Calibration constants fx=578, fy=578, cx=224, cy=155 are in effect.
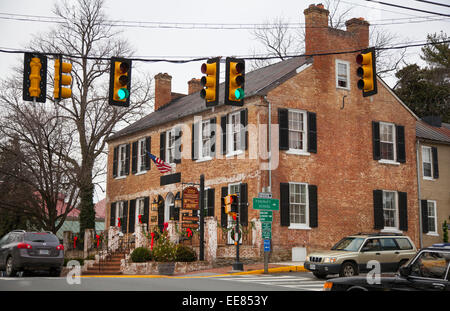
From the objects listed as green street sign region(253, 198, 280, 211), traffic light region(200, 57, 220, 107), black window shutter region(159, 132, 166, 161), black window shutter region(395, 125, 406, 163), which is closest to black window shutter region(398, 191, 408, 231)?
black window shutter region(395, 125, 406, 163)

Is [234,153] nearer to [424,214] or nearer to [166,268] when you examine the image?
[166,268]

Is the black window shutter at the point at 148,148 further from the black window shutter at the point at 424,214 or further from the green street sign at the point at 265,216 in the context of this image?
the black window shutter at the point at 424,214

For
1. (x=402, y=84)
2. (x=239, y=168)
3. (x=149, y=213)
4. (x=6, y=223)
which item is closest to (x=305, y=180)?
(x=239, y=168)

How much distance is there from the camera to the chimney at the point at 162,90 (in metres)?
39.3

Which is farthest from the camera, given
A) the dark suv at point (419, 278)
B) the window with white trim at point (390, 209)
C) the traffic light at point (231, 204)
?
the window with white trim at point (390, 209)

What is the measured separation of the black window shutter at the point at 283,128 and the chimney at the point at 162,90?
15.2m

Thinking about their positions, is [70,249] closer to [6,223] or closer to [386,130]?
[6,223]

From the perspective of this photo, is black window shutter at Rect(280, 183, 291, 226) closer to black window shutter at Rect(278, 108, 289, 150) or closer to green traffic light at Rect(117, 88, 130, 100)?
black window shutter at Rect(278, 108, 289, 150)

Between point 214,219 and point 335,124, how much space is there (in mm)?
7808

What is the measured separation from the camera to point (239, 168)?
85.2ft

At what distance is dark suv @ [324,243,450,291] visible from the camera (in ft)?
27.2

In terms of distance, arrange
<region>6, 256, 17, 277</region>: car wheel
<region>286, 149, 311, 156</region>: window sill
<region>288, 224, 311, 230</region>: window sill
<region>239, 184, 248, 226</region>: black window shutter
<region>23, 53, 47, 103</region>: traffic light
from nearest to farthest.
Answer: <region>23, 53, 47, 103</region>: traffic light < <region>6, 256, 17, 277</region>: car wheel < <region>288, 224, 311, 230</region>: window sill < <region>239, 184, 248, 226</region>: black window shutter < <region>286, 149, 311, 156</region>: window sill

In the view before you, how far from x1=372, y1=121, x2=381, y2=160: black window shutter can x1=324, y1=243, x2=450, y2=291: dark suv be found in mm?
20063

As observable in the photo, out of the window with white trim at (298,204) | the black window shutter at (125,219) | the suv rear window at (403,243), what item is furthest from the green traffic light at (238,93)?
the black window shutter at (125,219)
